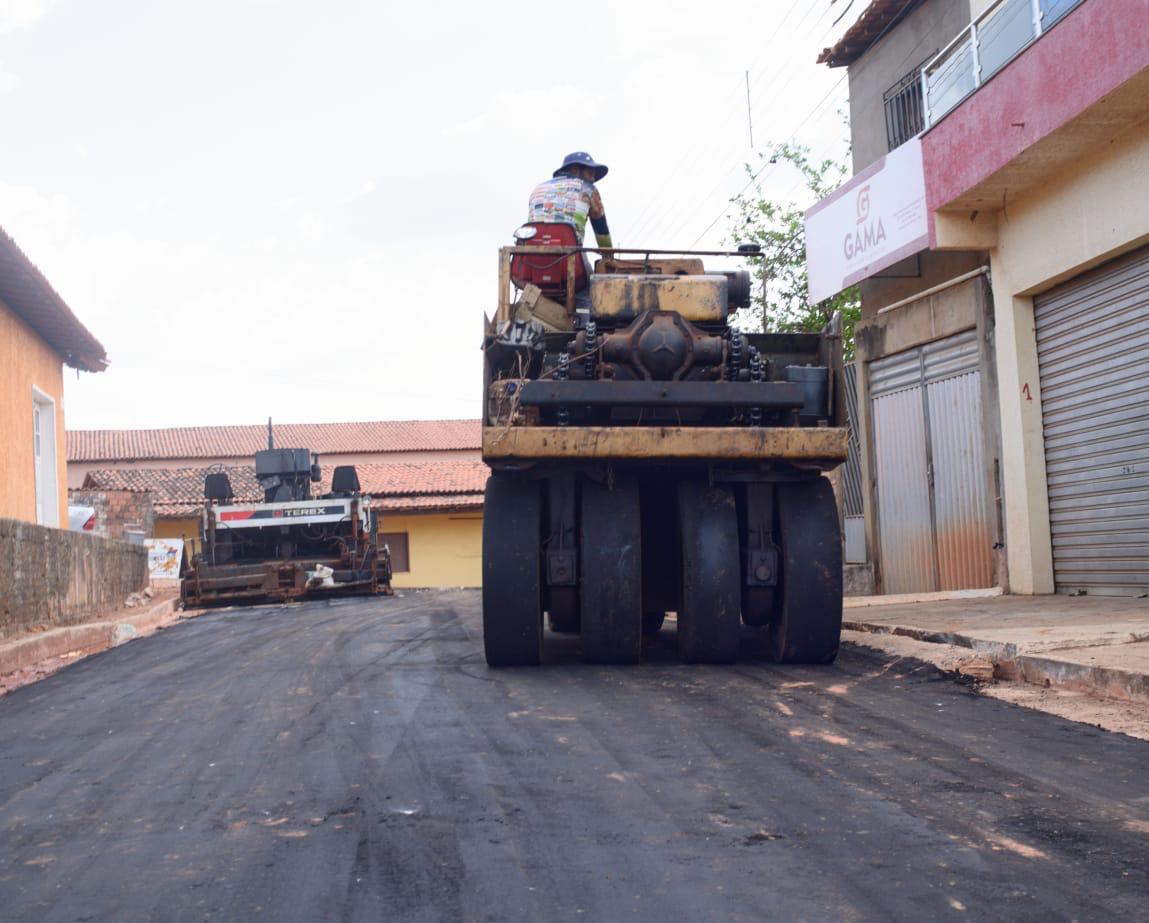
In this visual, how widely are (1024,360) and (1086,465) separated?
4.33 ft

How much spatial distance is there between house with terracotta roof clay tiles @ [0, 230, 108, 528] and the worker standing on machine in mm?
7314

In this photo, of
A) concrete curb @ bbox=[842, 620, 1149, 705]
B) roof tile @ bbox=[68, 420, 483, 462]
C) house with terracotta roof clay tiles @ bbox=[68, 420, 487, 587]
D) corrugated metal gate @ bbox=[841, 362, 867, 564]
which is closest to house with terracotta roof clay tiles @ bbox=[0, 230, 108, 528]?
corrugated metal gate @ bbox=[841, 362, 867, 564]

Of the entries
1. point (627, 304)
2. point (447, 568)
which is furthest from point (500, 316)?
point (447, 568)

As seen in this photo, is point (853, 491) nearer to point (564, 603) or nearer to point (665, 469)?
point (665, 469)

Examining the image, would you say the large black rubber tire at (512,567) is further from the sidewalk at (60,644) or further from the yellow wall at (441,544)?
the yellow wall at (441,544)

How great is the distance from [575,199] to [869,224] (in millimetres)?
7050

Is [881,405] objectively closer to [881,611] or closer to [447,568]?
[881,611]

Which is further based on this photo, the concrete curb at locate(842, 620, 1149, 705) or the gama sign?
the gama sign

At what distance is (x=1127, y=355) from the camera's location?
10766 mm

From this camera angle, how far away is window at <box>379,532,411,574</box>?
138ft

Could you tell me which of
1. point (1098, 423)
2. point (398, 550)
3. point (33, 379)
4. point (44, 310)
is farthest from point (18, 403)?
point (398, 550)

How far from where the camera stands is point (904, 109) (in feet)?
53.3

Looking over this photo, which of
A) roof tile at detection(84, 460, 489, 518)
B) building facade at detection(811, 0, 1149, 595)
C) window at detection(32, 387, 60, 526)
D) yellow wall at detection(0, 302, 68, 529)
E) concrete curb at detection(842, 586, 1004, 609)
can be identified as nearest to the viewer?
building facade at detection(811, 0, 1149, 595)

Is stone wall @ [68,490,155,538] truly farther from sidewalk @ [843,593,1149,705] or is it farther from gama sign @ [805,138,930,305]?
sidewalk @ [843,593,1149,705]
